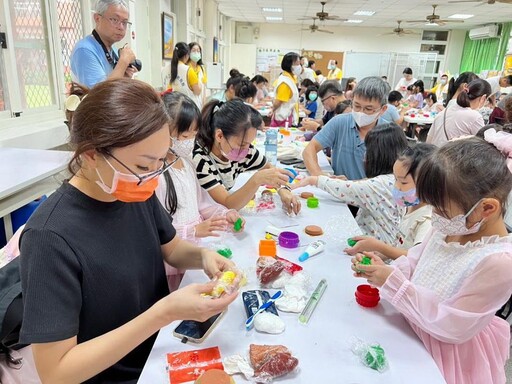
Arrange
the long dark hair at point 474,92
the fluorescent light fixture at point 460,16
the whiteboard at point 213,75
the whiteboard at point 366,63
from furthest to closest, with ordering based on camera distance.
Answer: the whiteboard at point 366,63 → the fluorescent light fixture at point 460,16 → the whiteboard at point 213,75 → the long dark hair at point 474,92

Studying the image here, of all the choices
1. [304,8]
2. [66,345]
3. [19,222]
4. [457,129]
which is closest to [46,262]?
[66,345]

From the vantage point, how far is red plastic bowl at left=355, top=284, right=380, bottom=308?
3.65 feet

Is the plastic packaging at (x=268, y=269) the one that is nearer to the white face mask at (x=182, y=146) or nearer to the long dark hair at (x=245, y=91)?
the white face mask at (x=182, y=146)

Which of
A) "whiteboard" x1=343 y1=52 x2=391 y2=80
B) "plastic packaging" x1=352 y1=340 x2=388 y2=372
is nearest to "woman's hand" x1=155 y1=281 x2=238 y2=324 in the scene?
"plastic packaging" x1=352 y1=340 x2=388 y2=372

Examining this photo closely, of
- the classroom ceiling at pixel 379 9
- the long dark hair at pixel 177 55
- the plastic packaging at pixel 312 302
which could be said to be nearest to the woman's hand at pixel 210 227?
the plastic packaging at pixel 312 302

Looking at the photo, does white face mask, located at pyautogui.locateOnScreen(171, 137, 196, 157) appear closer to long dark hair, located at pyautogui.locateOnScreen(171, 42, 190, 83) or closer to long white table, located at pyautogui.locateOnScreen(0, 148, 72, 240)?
long white table, located at pyautogui.locateOnScreen(0, 148, 72, 240)

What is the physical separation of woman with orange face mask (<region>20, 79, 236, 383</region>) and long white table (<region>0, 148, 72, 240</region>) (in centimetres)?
102

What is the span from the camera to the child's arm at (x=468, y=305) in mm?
919

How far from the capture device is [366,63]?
13.3m

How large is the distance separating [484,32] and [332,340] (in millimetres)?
13668

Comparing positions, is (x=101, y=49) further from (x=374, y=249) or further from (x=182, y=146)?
(x=374, y=249)

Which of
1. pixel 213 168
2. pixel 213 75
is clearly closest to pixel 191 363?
pixel 213 168

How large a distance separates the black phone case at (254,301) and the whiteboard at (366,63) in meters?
13.4

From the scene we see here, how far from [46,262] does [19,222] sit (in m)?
1.74
